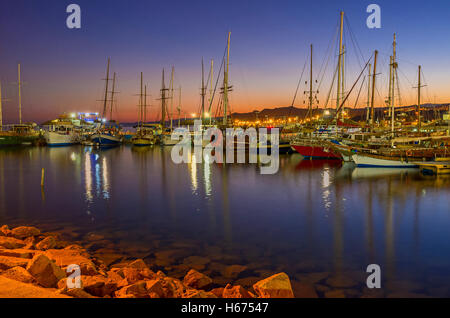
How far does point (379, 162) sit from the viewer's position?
30.6 metres

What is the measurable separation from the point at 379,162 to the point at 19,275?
3082cm

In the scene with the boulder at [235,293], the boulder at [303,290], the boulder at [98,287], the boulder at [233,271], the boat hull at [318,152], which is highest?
the boat hull at [318,152]

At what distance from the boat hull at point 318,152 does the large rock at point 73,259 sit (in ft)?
111

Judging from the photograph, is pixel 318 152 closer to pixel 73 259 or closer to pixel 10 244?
pixel 73 259

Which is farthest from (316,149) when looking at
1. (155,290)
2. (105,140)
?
(105,140)

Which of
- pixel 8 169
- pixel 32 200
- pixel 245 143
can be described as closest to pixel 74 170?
pixel 8 169

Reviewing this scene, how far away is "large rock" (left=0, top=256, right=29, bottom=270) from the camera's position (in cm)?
727

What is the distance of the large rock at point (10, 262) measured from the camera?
286 inches

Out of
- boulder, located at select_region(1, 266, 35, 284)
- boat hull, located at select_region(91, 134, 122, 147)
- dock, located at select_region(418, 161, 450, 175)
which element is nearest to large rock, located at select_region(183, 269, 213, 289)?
boulder, located at select_region(1, 266, 35, 284)

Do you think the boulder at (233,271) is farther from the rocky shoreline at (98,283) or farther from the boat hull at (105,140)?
the boat hull at (105,140)

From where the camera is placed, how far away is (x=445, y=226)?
13633 millimetres

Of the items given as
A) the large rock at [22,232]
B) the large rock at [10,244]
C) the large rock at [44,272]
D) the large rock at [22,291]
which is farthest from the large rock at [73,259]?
the large rock at [22,232]

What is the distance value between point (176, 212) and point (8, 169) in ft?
81.7
